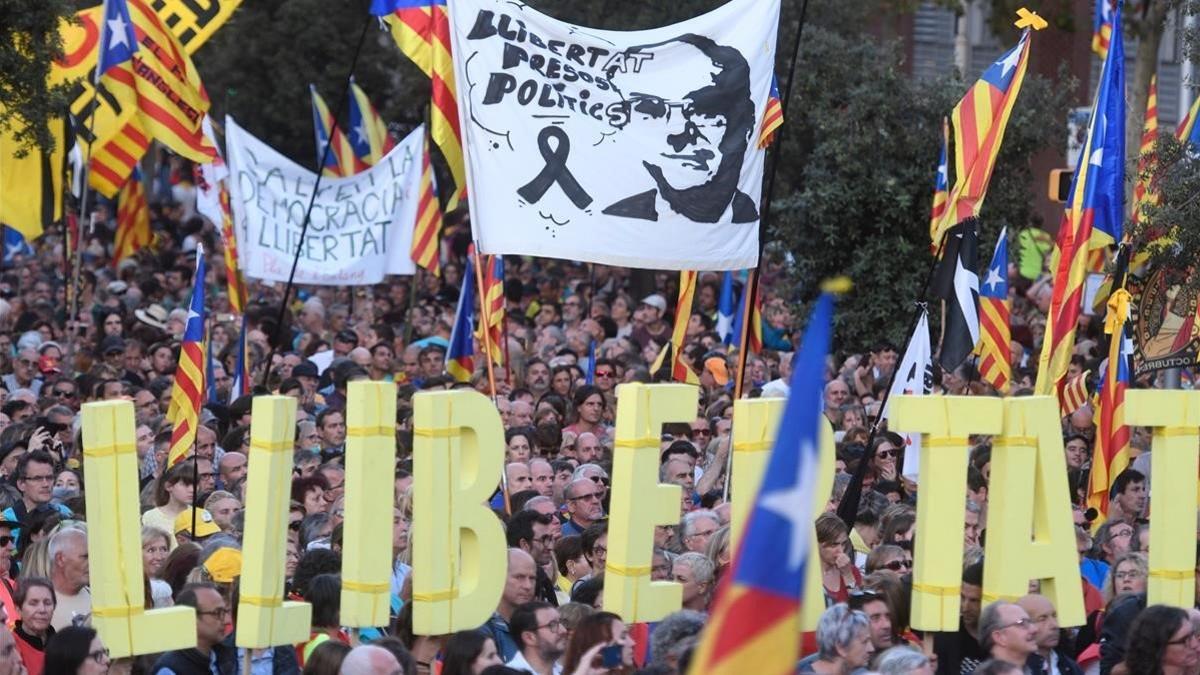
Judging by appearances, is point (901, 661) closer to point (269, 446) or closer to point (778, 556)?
point (269, 446)

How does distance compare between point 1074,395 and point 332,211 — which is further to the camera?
point 332,211

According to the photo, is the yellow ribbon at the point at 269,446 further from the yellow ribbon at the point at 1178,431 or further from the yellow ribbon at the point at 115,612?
the yellow ribbon at the point at 1178,431

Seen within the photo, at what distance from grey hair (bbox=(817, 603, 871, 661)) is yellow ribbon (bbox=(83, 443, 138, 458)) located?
99.0 inches

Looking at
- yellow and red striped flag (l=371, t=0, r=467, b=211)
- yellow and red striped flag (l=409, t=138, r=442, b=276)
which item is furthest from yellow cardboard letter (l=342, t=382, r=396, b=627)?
yellow and red striped flag (l=409, t=138, r=442, b=276)

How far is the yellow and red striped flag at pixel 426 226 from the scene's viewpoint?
20.9m

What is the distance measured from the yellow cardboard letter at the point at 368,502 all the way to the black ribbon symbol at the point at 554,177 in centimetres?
402

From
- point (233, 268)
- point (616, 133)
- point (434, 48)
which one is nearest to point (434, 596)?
point (616, 133)

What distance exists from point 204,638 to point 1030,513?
10.4 ft

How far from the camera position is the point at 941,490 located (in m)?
8.29

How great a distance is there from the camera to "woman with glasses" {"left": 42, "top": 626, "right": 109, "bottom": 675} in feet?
23.9

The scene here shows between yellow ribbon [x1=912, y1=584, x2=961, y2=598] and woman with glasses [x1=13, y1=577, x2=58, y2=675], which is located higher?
yellow ribbon [x1=912, y1=584, x2=961, y2=598]

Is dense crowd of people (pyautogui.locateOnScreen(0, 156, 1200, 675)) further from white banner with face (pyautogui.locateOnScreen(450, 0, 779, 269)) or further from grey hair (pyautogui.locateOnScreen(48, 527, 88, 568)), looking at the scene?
white banner with face (pyautogui.locateOnScreen(450, 0, 779, 269))

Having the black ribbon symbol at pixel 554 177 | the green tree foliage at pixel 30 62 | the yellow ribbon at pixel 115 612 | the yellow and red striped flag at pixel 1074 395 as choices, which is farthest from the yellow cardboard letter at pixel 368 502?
the green tree foliage at pixel 30 62

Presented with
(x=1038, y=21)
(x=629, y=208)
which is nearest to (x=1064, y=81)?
(x=1038, y=21)
